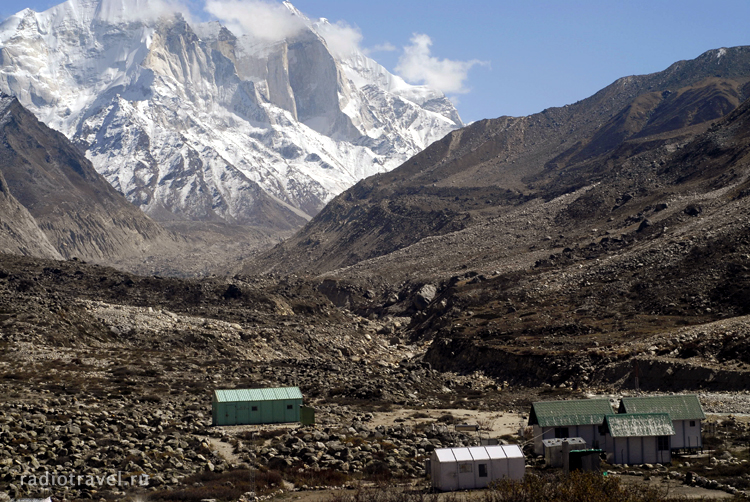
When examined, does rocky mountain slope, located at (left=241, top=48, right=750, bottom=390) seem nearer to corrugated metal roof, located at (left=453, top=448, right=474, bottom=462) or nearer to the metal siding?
the metal siding

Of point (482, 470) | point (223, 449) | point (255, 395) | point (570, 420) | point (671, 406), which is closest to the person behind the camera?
point (482, 470)

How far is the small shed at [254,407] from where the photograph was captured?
43000mm

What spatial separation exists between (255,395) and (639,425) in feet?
63.3

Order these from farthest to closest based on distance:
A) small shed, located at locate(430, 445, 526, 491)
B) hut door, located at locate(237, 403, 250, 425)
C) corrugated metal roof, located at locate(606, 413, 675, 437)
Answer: hut door, located at locate(237, 403, 250, 425) < corrugated metal roof, located at locate(606, 413, 675, 437) < small shed, located at locate(430, 445, 526, 491)

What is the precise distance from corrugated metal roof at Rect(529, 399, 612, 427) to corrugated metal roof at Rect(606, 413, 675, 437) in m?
0.94

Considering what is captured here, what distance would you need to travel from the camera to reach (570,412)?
116 ft

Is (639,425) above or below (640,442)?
above

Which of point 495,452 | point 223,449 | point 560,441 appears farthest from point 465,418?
point 495,452

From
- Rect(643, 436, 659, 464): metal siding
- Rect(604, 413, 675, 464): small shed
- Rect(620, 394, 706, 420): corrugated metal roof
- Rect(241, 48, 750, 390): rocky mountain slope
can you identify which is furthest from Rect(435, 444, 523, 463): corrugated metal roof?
Answer: Rect(241, 48, 750, 390): rocky mountain slope

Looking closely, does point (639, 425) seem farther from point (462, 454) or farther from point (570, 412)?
point (462, 454)

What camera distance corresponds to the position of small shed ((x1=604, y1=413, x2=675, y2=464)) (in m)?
33.1

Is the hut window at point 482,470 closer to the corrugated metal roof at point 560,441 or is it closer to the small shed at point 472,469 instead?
the small shed at point 472,469

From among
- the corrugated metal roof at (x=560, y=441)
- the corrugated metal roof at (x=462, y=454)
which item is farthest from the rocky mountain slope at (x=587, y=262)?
the corrugated metal roof at (x=462, y=454)

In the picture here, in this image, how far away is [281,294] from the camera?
360ft
